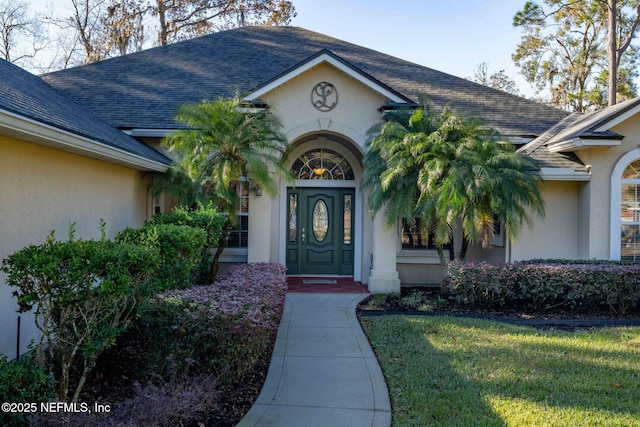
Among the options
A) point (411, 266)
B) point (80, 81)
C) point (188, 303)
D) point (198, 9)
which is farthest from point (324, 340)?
point (198, 9)

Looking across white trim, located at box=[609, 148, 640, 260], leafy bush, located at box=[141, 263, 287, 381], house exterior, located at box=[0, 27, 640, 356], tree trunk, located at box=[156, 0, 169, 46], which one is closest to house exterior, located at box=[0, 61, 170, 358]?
house exterior, located at box=[0, 27, 640, 356]

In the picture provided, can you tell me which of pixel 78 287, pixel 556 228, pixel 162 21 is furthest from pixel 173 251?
pixel 162 21

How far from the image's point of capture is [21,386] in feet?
11.9

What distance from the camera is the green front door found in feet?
41.4

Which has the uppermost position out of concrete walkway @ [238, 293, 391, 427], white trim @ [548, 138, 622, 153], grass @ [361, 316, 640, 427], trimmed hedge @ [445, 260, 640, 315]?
white trim @ [548, 138, 622, 153]

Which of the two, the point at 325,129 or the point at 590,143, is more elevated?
the point at 325,129

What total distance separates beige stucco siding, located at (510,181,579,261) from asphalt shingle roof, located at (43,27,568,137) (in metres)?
1.87

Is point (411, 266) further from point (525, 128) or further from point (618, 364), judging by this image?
point (618, 364)

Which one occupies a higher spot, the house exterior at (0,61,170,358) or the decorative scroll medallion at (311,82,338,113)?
the decorative scroll medallion at (311,82,338,113)

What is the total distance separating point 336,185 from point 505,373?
7492mm

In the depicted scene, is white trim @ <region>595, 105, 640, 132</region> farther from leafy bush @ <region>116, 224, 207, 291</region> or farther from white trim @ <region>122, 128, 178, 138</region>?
white trim @ <region>122, 128, 178, 138</region>

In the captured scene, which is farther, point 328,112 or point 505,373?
point 328,112

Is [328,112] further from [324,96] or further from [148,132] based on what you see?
Result: [148,132]

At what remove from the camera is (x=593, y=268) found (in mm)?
9219
